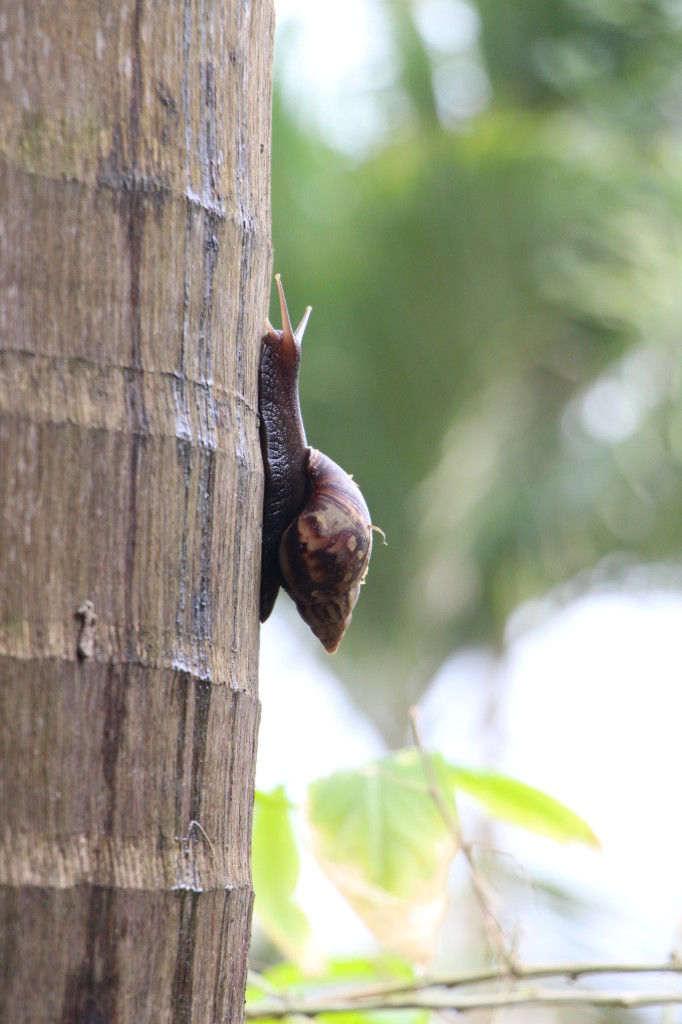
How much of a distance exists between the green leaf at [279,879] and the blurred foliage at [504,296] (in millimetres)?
6196

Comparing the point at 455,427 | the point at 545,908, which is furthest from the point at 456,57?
the point at 545,908

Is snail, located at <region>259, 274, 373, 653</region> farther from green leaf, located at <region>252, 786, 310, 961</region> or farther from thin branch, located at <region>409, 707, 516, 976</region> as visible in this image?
green leaf, located at <region>252, 786, 310, 961</region>

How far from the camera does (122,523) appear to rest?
2.31 ft

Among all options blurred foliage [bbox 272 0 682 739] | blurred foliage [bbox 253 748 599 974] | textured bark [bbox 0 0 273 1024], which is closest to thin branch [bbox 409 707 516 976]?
blurred foliage [bbox 253 748 599 974]

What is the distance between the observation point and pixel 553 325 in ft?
26.7

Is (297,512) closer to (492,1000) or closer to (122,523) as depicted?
(122,523)

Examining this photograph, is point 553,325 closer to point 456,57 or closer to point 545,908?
point 456,57

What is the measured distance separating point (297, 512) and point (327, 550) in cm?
4

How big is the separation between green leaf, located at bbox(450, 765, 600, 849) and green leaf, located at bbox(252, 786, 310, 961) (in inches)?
9.1

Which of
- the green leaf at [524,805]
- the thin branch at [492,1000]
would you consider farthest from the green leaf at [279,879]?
the green leaf at [524,805]

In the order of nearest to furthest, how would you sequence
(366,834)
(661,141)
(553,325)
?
(366,834)
(661,141)
(553,325)

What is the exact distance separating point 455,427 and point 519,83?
2.66m

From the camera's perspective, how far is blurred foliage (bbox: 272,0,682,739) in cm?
757

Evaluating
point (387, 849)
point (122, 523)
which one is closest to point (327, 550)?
point (122, 523)
